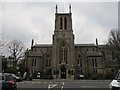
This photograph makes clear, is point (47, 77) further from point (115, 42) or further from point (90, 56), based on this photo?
point (115, 42)

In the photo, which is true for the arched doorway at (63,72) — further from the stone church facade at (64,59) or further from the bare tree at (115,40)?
the bare tree at (115,40)

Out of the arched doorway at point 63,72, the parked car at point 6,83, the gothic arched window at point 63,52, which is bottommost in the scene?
the arched doorway at point 63,72

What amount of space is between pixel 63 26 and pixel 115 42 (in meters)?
24.1

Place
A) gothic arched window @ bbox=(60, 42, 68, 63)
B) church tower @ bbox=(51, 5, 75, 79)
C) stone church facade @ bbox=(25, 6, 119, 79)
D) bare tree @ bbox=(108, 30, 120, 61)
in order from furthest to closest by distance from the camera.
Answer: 1. gothic arched window @ bbox=(60, 42, 68, 63)
2. stone church facade @ bbox=(25, 6, 119, 79)
3. church tower @ bbox=(51, 5, 75, 79)
4. bare tree @ bbox=(108, 30, 120, 61)

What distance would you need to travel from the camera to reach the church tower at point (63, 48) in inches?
2498

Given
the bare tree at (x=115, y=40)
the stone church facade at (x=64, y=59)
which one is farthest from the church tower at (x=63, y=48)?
the bare tree at (x=115, y=40)

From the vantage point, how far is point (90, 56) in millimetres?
68312

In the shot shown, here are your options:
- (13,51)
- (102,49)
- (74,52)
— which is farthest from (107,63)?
(13,51)

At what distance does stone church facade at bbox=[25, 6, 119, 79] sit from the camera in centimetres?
6378

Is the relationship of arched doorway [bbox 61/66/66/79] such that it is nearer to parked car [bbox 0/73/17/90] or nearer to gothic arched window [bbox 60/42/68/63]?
gothic arched window [bbox 60/42/68/63]

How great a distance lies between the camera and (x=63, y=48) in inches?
2581

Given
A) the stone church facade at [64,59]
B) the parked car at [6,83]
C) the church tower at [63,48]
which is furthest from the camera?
the stone church facade at [64,59]

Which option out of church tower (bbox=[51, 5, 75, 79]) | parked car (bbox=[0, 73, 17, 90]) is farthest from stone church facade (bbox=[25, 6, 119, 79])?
parked car (bbox=[0, 73, 17, 90])

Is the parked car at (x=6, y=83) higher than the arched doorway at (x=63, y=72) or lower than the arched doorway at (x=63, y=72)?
higher
